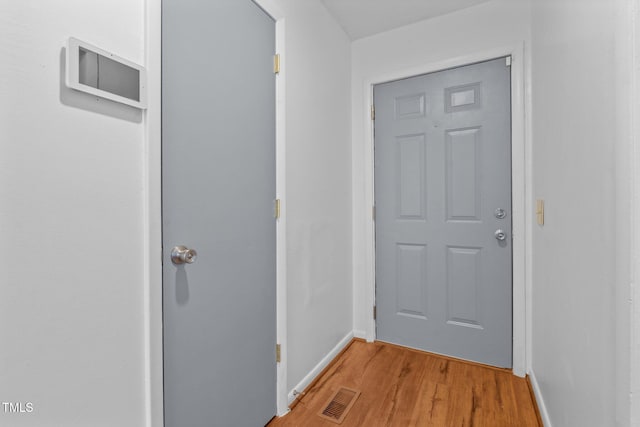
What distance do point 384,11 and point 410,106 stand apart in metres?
0.68

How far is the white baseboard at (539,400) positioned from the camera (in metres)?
1.42

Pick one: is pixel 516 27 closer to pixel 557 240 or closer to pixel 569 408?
pixel 557 240

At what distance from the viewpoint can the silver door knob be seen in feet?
3.41

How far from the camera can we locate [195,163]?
3.67 feet

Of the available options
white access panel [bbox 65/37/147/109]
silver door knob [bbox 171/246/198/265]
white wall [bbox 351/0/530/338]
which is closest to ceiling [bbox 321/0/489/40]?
white wall [bbox 351/0/530/338]

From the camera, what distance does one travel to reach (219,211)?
1.22 m

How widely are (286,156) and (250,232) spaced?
0.49m

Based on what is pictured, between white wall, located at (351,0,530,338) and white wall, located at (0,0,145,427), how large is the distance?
5.83 ft

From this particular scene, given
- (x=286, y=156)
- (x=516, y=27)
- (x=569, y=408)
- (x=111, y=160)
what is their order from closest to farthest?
1. (x=111, y=160)
2. (x=569, y=408)
3. (x=286, y=156)
4. (x=516, y=27)

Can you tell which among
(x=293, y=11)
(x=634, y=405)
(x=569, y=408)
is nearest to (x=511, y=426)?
(x=569, y=408)

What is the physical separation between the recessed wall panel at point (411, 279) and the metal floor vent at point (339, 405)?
0.79 metres

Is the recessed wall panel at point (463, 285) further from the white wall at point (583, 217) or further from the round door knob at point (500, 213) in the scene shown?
the white wall at point (583, 217)

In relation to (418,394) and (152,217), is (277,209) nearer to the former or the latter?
(152,217)

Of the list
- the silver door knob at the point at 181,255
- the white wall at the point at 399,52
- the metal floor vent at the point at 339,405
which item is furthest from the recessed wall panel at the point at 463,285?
the silver door knob at the point at 181,255
